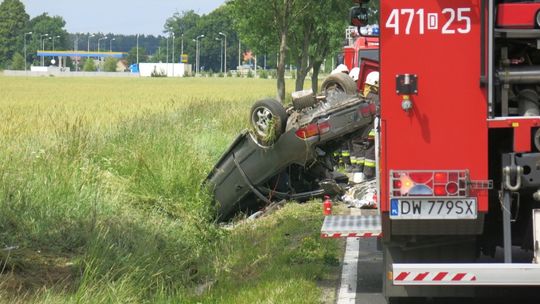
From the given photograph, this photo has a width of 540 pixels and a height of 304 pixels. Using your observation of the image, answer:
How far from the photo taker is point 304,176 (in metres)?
12.6

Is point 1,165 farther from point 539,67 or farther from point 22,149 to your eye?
point 539,67

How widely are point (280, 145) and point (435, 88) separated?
551 centimetres

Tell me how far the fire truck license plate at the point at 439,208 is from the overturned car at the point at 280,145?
5278 millimetres

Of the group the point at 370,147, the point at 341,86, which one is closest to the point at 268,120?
the point at 341,86

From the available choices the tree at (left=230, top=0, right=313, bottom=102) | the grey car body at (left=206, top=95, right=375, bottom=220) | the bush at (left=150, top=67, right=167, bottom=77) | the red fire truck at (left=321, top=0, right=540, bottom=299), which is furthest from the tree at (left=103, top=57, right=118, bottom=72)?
the red fire truck at (left=321, top=0, right=540, bottom=299)

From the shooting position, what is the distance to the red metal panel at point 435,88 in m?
5.83

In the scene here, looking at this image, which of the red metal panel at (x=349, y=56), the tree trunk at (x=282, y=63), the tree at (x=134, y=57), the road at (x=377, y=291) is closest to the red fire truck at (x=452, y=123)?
the road at (x=377, y=291)

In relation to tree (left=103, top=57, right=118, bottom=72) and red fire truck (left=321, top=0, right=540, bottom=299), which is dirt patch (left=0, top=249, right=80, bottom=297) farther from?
tree (left=103, top=57, right=118, bottom=72)

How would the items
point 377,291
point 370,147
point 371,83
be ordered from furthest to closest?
1. point 371,83
2. point 370,147
3. point 377,291

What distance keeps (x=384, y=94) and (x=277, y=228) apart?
494 centimetres

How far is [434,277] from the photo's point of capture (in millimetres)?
5793

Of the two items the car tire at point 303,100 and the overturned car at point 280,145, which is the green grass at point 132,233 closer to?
the overturned car at point 280,145

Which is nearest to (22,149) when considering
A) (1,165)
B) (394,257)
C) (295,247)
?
(1,165)

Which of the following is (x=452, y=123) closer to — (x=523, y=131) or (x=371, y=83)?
(x=523, y=131)
